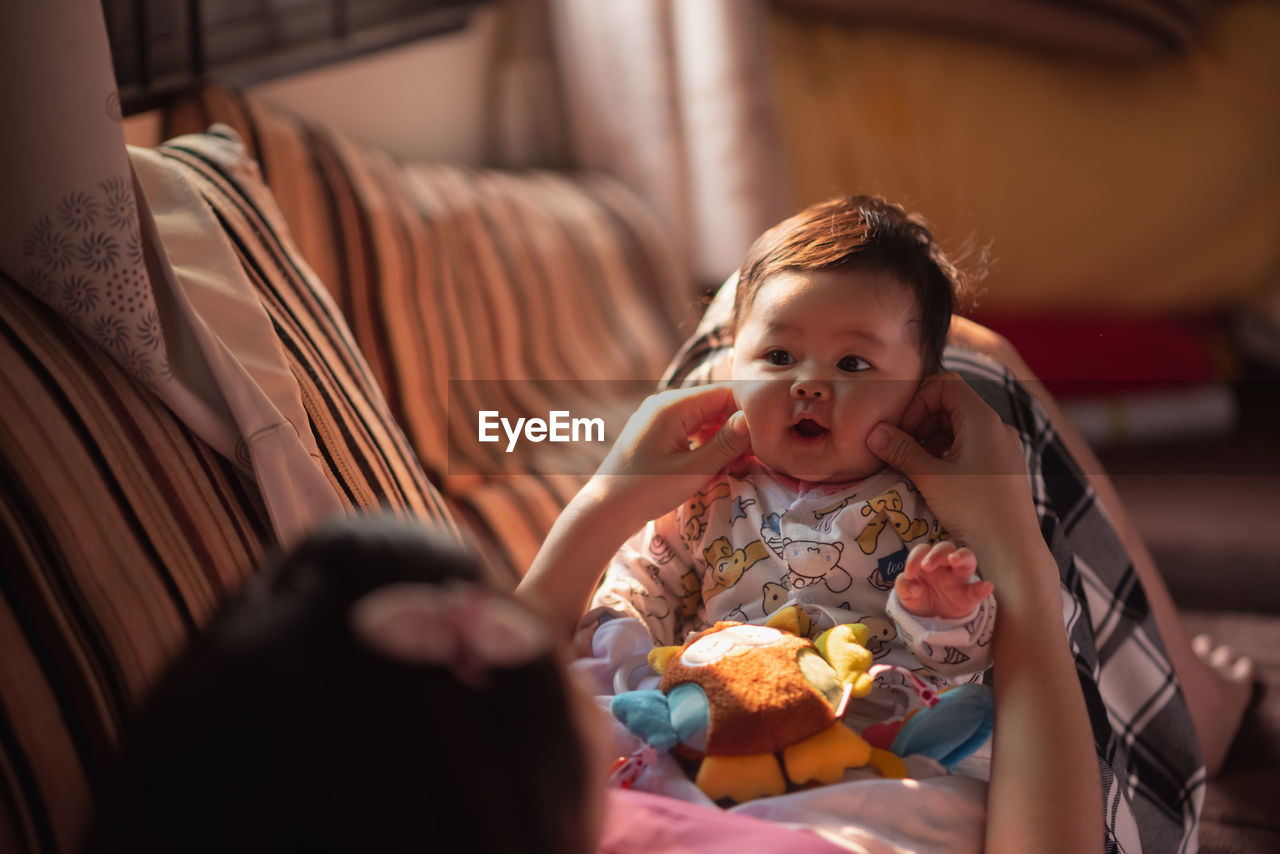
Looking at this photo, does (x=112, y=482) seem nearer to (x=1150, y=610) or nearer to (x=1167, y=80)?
(x=1150, y=610)

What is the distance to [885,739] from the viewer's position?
77cm

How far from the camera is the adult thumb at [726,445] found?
3.00ft

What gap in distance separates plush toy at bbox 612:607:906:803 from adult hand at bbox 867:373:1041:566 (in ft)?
0.46

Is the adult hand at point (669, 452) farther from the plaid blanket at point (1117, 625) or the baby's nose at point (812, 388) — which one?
the plaid blanket at point (1117, 625)

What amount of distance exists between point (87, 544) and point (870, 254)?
63 centimetres

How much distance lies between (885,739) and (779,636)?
10 cm

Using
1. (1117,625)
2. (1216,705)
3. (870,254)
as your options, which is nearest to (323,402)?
(870,254)

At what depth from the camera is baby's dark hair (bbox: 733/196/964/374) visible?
902 millimetres

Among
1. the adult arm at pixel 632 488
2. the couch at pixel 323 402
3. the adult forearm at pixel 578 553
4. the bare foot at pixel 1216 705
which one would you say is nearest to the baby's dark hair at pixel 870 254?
the adult arm at pixel 632 488

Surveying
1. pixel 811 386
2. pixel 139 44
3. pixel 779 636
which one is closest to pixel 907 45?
pixel 139 44

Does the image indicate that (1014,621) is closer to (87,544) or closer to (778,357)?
(778,357)

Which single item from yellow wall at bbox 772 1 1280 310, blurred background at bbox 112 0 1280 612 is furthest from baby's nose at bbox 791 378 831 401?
yellow wall at bbox 772 1 1280 310

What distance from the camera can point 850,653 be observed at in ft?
2.55

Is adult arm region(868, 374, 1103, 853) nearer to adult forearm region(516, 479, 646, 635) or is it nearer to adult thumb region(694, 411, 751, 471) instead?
adult thumb region(694, 411, 751, 471)
